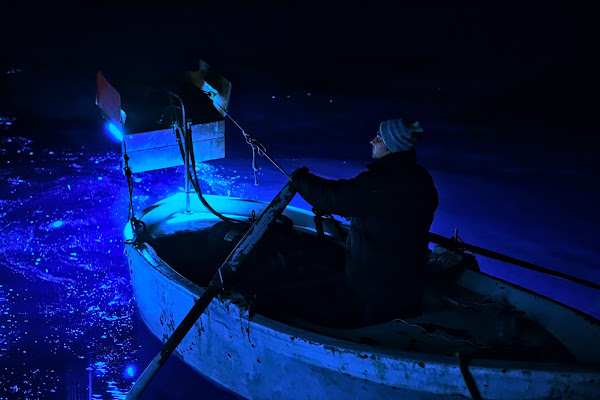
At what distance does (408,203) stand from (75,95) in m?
15.4

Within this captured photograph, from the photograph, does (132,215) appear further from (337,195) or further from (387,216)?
(387,216)

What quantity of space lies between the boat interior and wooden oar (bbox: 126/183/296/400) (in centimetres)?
8

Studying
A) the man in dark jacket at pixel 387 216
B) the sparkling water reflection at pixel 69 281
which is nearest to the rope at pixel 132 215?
the sparkling water reflection at pixel 69 281

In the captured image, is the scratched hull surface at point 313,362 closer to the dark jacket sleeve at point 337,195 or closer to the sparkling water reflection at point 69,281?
the sparkling water reflection at point 69,281

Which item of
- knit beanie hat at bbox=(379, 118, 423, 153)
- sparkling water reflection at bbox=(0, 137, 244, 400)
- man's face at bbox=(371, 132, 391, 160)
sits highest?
knit beanie hat at bbox=(379, 118, 423, 153)

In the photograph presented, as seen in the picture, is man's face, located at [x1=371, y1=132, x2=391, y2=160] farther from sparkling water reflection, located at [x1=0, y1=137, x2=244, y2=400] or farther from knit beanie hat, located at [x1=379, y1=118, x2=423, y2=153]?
sparkling water reflection, located at [x1=0, y1=137, x2=244, y2=400]

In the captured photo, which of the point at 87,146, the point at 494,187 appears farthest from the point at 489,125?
the point at 87,146

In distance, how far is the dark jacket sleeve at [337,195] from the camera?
9.41 feet

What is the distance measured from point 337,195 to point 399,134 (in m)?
0.51

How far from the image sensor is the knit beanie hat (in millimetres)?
2885

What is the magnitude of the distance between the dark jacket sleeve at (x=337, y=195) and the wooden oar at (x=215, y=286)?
15.7 inches

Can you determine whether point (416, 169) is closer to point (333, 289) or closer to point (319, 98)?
point (333, 289)

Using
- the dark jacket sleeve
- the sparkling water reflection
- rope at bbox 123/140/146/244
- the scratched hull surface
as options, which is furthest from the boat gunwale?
the sparkling water reflection

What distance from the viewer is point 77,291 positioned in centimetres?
546
